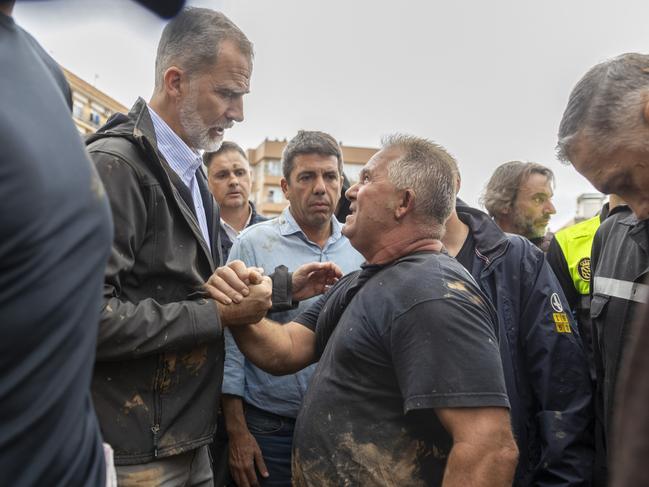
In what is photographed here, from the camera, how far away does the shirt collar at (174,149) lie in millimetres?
2541

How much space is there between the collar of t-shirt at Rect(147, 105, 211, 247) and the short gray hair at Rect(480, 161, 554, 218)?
9.26 ft

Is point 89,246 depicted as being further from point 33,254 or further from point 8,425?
point 8,425

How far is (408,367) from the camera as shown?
201cm

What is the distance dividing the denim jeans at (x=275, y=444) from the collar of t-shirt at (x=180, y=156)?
1095mm

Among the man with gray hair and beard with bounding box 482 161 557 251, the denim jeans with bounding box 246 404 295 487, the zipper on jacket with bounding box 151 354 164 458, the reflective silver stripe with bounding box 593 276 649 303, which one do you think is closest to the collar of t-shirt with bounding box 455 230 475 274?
the reflective silver stripe with bounding box 593 276 649 303

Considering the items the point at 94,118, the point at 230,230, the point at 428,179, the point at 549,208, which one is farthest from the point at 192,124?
the point at 94,118

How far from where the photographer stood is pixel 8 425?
886mm

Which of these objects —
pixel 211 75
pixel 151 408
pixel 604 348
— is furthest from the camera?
pixel 604 348

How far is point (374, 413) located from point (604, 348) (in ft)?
4.26

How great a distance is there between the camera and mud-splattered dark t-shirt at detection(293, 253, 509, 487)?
196cm

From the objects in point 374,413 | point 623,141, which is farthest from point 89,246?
point 623,141

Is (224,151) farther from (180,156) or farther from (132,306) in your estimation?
(132,306)

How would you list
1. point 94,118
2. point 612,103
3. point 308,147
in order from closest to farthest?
1. point 612,103
2. point 308,147
3. point 94,118

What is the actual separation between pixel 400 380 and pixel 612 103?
54.2 inches
